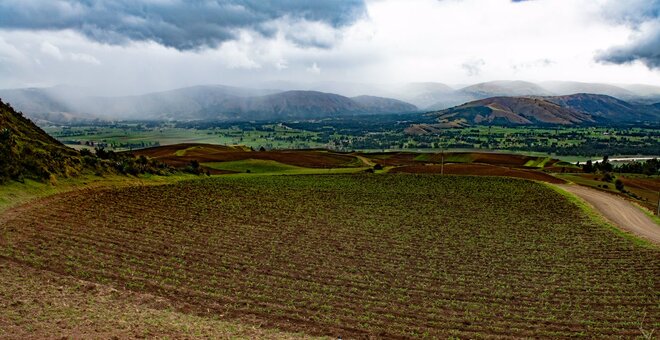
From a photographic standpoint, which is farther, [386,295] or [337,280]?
[337,280]

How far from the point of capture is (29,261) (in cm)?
2855

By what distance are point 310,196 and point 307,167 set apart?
49580 millimetres

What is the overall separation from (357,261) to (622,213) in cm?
4351

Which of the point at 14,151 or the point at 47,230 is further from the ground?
the point at 14,151

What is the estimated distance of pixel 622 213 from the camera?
59406mm

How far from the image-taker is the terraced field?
24.1 m

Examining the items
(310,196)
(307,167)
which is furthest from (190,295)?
(307,167)

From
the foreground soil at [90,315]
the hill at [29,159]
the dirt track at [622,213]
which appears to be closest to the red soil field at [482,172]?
the dirt track at [622,213]

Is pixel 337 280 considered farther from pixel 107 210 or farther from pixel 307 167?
pixel 307 167

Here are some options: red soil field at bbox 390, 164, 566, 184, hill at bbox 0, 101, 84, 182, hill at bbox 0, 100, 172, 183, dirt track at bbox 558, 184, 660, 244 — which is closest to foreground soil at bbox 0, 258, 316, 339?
hill at bbox 0, 101, 84, 182

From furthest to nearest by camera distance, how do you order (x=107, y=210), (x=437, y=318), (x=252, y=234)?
(x=107, y=210), (x=252, y=234), (x=437, y=318)

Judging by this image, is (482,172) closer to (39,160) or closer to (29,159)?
(39,160)

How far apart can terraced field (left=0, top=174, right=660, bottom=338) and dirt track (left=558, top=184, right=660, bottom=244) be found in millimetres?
3719

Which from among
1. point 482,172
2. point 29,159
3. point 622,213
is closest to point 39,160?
point 29,159
